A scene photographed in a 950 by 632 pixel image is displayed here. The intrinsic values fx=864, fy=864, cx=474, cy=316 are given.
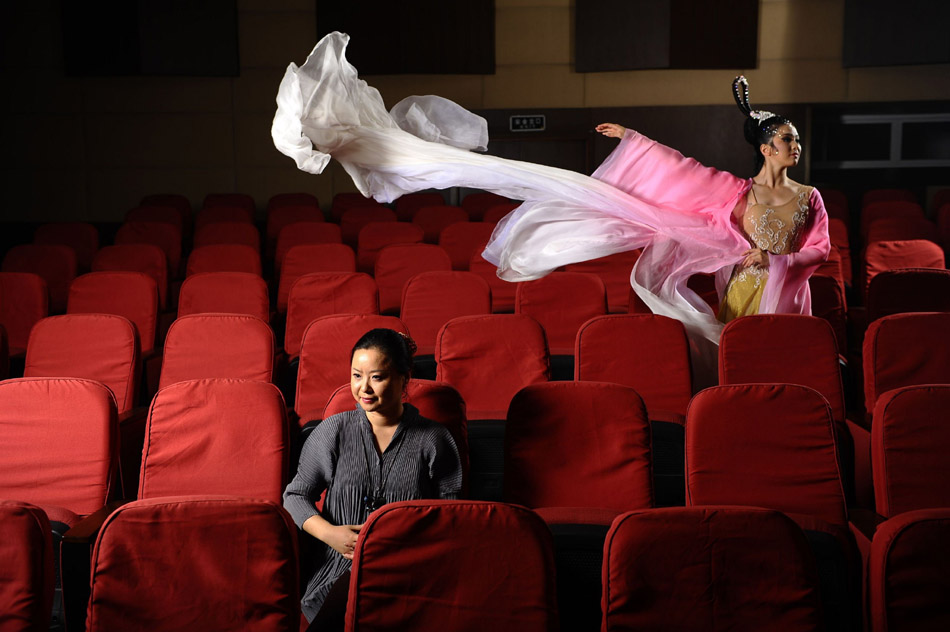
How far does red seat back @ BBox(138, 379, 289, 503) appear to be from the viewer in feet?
8.28

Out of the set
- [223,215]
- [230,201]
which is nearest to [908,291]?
[223,215]

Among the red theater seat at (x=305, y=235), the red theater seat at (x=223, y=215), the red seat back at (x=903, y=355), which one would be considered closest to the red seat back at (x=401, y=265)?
the red theater seat at (x=305, y=235)

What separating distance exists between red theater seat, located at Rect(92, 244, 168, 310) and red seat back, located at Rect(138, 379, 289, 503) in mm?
2859

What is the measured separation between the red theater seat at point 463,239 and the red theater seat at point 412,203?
56.1 inches

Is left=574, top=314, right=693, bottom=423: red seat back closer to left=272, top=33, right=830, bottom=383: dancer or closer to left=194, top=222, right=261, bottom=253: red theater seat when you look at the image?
left=272, top=33, right=830, bottom=383: dancer

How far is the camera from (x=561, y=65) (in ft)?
27.7

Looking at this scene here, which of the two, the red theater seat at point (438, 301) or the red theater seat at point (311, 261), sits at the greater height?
the red theater seat at point (311, 261)

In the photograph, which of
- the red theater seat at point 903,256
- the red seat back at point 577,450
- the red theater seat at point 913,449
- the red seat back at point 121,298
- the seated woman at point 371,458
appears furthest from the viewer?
the red theater seat at point 903,256

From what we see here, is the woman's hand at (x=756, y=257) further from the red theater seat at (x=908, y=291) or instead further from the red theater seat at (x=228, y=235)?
the red theater seat at (x=228, y=235)

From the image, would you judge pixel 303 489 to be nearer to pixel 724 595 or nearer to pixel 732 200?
pixel 724 595

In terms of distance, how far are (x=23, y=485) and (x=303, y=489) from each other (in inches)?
39.4

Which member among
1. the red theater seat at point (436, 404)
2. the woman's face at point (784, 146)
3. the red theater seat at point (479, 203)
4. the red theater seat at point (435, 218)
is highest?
the woman's face at point (784, 146)

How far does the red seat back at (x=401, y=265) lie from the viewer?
199 inches

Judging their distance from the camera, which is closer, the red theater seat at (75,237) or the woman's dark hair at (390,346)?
the woman's dark hair at (390,346)
